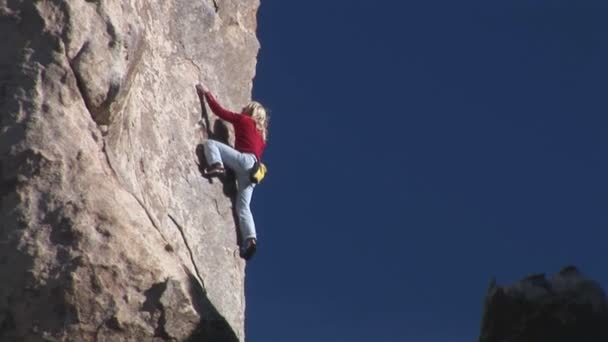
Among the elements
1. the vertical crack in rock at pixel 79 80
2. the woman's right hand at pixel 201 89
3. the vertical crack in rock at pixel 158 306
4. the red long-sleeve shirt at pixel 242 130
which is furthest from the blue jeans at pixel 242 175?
the vertical crack in rock at pixel 158 306

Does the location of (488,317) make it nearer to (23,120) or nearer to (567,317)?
(567,317)

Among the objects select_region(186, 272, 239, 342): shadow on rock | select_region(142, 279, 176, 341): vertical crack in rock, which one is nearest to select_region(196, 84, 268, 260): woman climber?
select_region(186, 272, 239, 342): shadow on rock

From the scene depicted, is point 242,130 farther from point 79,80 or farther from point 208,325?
point 208,325

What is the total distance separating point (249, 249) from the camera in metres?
17.2

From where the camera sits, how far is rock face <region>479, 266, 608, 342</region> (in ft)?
46.2

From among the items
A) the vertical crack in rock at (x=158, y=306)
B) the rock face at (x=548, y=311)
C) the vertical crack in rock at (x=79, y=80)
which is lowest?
the vertical crack in rock at (x=158, y=306)

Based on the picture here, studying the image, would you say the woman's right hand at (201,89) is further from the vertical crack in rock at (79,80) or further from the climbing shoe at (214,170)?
the vertical crack in rock at (79,80)

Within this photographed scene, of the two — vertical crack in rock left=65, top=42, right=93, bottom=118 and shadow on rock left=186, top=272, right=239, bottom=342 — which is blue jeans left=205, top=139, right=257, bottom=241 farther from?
shadow on rock left=186, top=272, right=239, bottom=342

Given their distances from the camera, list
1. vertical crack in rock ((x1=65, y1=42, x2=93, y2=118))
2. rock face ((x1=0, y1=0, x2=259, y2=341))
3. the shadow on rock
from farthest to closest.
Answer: vertical crack in rock ((x1=65, y1=42, x2=93, y2=118)) → the shadow on rock → rock face ((x1=0, y1=0, x2=259, y2=341))

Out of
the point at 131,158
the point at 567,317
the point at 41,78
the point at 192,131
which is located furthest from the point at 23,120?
the point at 567,317

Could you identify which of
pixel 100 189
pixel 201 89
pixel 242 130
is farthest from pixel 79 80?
pixel 242 130

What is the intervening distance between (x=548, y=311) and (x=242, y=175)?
150 inches

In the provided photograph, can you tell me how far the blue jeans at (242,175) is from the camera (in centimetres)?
1706

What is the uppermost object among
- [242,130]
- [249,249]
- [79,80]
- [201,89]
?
[201,89]
